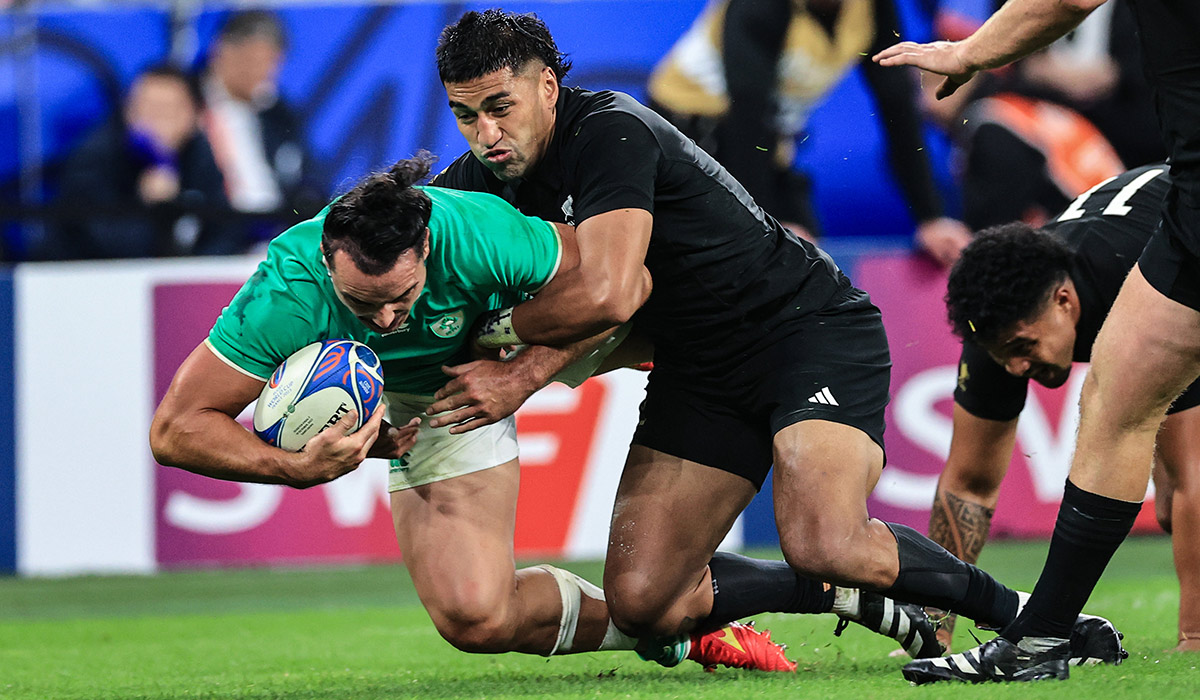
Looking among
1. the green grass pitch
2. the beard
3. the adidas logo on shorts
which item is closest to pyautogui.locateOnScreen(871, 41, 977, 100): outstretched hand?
the adidas logo on shorts

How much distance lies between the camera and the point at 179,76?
10.3m

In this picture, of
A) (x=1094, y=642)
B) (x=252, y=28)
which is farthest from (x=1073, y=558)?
(x=252, y=28)

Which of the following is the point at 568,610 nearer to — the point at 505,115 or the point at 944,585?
the point at 944,585

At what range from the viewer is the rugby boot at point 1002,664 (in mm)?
3736

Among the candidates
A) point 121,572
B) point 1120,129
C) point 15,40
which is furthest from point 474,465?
point 15,40

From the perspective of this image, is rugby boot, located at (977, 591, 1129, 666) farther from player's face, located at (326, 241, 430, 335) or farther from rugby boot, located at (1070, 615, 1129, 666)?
player's face, located at (326, 241, 430, 335)

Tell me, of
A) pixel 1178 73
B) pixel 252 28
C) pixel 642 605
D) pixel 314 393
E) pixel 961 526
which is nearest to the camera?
pixel 1178 73

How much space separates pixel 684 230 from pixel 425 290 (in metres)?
0.84

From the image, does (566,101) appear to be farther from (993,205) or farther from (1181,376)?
(993,205)

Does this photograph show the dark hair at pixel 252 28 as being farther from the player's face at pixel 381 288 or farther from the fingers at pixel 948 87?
the fingers at pixel 948 87

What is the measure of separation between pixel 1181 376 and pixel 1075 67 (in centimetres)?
675

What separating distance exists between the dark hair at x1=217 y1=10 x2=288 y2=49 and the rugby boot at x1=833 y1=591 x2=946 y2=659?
25.2ft

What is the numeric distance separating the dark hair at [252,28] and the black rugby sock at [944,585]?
25.4ft

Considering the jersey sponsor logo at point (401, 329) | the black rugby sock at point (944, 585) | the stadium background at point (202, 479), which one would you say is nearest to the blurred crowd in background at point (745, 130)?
the stadium background at point (202, 479)
